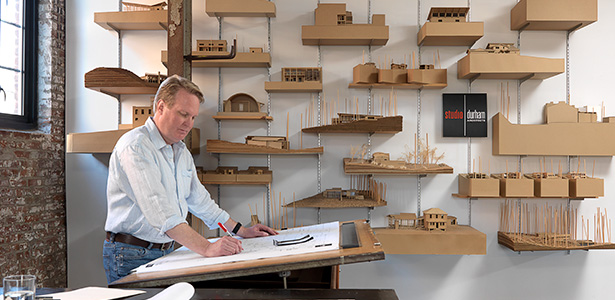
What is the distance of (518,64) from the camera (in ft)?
11.9

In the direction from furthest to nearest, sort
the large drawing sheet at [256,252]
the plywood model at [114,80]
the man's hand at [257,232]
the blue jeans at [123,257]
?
1. the plywood model at [114,80]
2. the man's hand at [257,232]
3. the blue jeans at [123,257]
4. the large drawing sheet at [256,252]

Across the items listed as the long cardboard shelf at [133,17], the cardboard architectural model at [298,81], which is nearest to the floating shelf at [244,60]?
the cardboard architectural model at [298,81]

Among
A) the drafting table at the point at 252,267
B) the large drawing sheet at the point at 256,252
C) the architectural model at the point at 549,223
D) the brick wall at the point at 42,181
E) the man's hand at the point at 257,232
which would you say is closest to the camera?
the drafting table at the point at 252,267

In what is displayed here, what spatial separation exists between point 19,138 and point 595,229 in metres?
4.32

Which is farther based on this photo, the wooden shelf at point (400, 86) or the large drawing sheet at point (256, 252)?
the wooden shelf at point (400, 86)

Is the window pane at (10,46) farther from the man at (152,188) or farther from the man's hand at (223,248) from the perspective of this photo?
the man's hand at (223,248)

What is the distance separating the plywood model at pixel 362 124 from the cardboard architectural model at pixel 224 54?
0.64 meters

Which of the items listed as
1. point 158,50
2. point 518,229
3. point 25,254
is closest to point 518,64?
point 518,229

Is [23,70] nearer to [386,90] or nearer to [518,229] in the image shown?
[386,90]

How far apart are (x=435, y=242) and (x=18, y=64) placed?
10.9 feet

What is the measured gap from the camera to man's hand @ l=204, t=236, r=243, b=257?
2025mm

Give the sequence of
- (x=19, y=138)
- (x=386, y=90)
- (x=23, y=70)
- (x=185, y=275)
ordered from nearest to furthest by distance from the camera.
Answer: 1. (x=185, y=275)
2. (x=19, y=138)
3. (x=23, y=70)
4. (x=386, y=90)

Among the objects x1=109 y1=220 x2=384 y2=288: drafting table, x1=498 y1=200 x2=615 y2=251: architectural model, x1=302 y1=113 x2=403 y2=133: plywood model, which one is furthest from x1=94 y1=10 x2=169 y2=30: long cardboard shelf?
x1=498 y1=200 x2=615 y2=251: architectural model

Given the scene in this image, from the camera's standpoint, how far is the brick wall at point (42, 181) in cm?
335
